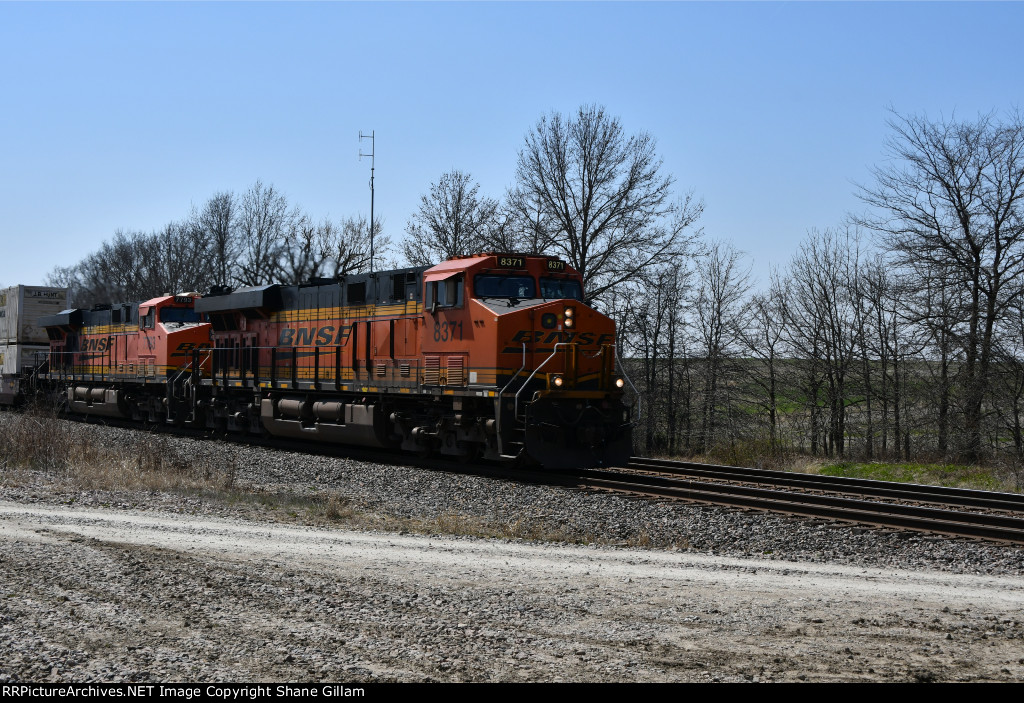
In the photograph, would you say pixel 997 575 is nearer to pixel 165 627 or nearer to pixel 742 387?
pixel 165 627

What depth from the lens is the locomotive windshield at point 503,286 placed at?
17.0 meters

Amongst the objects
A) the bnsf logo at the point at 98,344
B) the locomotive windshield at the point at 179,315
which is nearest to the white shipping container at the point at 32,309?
the bnsf logo at the point at 98,344

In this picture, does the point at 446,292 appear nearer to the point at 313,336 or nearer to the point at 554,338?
the point at 554,338

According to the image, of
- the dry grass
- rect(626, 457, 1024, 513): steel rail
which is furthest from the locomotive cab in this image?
the dry grass

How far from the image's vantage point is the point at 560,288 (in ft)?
57.7

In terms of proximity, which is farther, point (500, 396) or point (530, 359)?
point (530, 359)

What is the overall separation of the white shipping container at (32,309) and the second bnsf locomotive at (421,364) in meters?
11.6

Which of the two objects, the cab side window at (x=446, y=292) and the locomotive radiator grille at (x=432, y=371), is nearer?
the cab side window at (x=446, y=292)

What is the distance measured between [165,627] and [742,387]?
2917 centimetres

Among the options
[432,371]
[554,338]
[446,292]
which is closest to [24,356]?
[432,371]

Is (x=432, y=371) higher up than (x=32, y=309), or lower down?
lower down

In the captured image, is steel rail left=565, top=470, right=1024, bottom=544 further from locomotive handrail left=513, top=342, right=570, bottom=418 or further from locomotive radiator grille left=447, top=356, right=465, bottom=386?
locomotive radiator grille left=447, top=356, right=465, bottom=386

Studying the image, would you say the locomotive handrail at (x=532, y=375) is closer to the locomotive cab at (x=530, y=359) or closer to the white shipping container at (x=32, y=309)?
the locomotive cab at (x=530, y=359)

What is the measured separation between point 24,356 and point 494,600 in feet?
111
